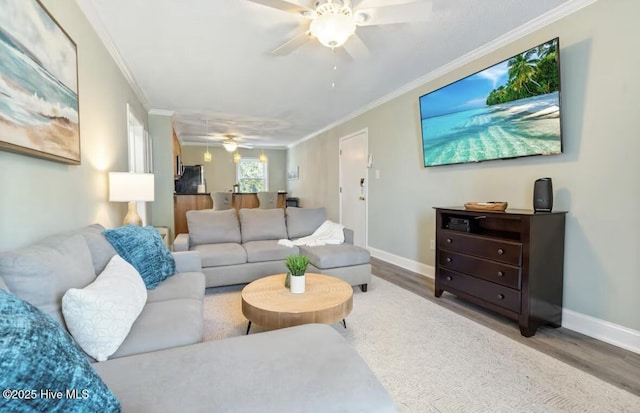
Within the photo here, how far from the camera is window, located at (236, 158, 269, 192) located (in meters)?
9.17

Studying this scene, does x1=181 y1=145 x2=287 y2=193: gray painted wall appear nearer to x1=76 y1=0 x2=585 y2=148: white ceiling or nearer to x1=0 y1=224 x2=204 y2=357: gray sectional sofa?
x1=76 y1=0 x2=585 y2=148: white ceiling

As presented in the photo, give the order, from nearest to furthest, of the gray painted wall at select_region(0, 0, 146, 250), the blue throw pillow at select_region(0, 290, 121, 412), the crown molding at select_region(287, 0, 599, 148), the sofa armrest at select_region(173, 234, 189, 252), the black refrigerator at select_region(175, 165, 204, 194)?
the blue throw pillow at select_region(0, 290, 121, 412) < the gray painted wall at select_region(0, 0, 146, 250) < the crown molding at select_region(287, 0, 599, 148) < the sofa armrest at select_region(173, 234, 189, 252) < the black refrigerator at select_region(175, 165, 204, 194)

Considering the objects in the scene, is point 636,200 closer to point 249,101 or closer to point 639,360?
point 639,360

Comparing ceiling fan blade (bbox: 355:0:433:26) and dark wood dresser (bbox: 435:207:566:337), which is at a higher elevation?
ceiling fan blade (bbox: 355:0:433:26)

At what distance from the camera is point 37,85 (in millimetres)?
1532

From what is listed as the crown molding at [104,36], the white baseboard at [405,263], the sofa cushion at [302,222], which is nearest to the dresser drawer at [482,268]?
the white baseboard at [405,263]

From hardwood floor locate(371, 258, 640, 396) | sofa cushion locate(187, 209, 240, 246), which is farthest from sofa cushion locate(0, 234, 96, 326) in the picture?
hardwood floor locate(371, 258, 640, 396)

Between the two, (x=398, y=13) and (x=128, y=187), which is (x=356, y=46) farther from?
(x=128, y=187)

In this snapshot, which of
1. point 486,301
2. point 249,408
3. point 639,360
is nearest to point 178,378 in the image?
point 249,408

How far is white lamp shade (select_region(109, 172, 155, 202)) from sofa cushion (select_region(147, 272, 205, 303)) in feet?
3.12

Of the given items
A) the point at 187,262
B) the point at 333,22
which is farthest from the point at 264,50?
the point at 187,262

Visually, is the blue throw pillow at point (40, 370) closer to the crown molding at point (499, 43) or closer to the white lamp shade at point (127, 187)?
the white lamp shade at point (127, 187)

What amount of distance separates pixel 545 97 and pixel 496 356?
196 cm

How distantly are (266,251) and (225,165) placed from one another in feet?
20.5
